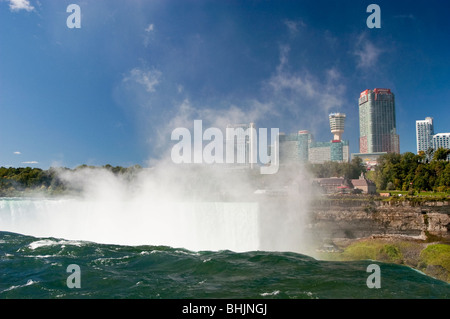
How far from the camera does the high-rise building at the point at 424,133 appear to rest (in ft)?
619

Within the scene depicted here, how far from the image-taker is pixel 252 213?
21328 mm

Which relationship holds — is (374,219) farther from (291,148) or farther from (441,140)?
(441,140)

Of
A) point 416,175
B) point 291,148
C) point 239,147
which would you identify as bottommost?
point 416,175

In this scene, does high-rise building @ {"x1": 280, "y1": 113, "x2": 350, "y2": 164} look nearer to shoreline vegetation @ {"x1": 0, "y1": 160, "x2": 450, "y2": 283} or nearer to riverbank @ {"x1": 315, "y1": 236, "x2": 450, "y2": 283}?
shoreline vegetation @ {"x1": 0, "y1": 160, "x2": 450, "y2": 283}

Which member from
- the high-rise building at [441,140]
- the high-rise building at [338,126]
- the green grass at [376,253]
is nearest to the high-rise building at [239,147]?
the green grass at [376,253]

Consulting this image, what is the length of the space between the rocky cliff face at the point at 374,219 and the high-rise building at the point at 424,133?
206m

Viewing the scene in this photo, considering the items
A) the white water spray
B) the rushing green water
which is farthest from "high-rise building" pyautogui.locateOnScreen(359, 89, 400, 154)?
the rushing green water

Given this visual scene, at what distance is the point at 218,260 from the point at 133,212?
42.0 feet

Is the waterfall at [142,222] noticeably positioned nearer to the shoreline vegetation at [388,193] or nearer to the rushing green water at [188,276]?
the shoreline vegetation at [388,193]

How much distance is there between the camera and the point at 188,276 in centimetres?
1081

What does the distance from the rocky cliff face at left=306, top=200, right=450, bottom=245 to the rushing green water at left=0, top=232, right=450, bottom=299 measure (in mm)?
10580

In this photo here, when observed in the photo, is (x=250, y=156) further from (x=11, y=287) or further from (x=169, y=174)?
(x=11, y=287)

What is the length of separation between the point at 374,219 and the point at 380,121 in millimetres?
145816

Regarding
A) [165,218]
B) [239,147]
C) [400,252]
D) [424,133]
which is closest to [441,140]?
[424,133]
